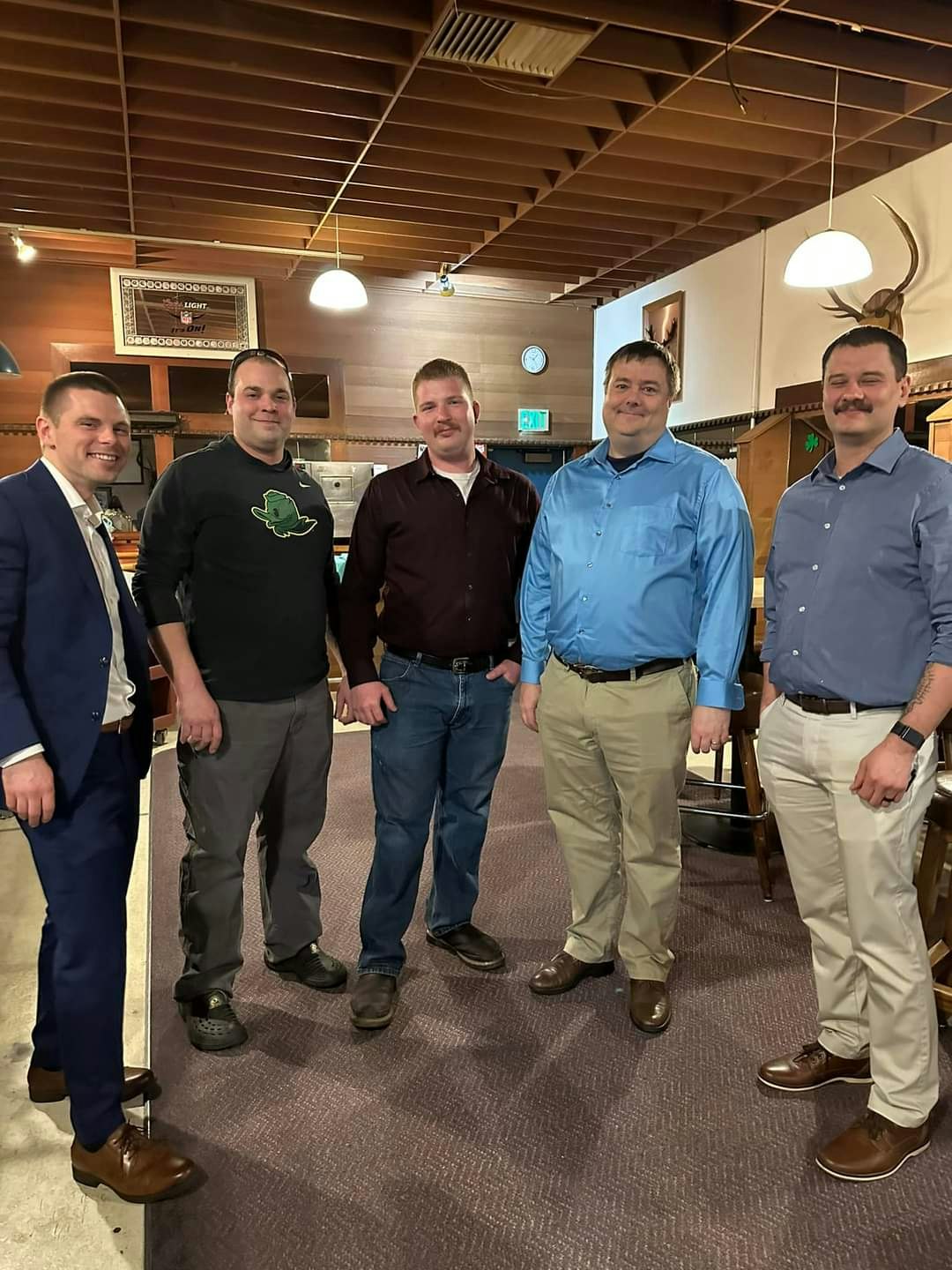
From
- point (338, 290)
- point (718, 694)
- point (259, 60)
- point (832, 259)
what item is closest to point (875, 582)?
point (718, 694)

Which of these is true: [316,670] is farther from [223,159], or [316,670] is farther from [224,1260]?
[223,159]

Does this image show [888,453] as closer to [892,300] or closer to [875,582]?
[875,582]

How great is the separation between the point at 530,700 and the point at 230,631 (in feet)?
2.85

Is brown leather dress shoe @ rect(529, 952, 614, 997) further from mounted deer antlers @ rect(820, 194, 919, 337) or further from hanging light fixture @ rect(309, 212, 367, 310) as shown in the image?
hanging light fixture @ rect(309, 212, 367, 310)

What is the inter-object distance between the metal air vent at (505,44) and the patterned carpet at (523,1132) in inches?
153

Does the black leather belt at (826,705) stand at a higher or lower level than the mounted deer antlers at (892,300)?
lower

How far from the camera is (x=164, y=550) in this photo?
2.18 meters

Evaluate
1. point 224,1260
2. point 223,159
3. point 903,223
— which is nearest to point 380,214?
point 223,159

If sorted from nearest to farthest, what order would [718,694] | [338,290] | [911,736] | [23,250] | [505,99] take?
1. [911,736]
2. [718,694]
3. [505,99]
4. [338,290]
5. [23,250]

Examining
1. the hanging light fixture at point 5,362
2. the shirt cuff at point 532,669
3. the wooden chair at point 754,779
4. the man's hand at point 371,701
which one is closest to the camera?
the man's hand at point 371,701

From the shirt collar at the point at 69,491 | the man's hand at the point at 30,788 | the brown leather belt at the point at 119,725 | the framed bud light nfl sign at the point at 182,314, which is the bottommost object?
the man's hand at the point at 30,788

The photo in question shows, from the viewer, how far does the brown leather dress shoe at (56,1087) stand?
202 centimetres

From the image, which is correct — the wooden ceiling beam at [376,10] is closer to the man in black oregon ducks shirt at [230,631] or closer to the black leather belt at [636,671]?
the man in black oregon ducks shirt at [230,631]

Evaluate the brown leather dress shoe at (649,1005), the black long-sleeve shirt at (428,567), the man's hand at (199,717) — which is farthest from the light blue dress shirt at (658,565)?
the man's hand at (199,717)
